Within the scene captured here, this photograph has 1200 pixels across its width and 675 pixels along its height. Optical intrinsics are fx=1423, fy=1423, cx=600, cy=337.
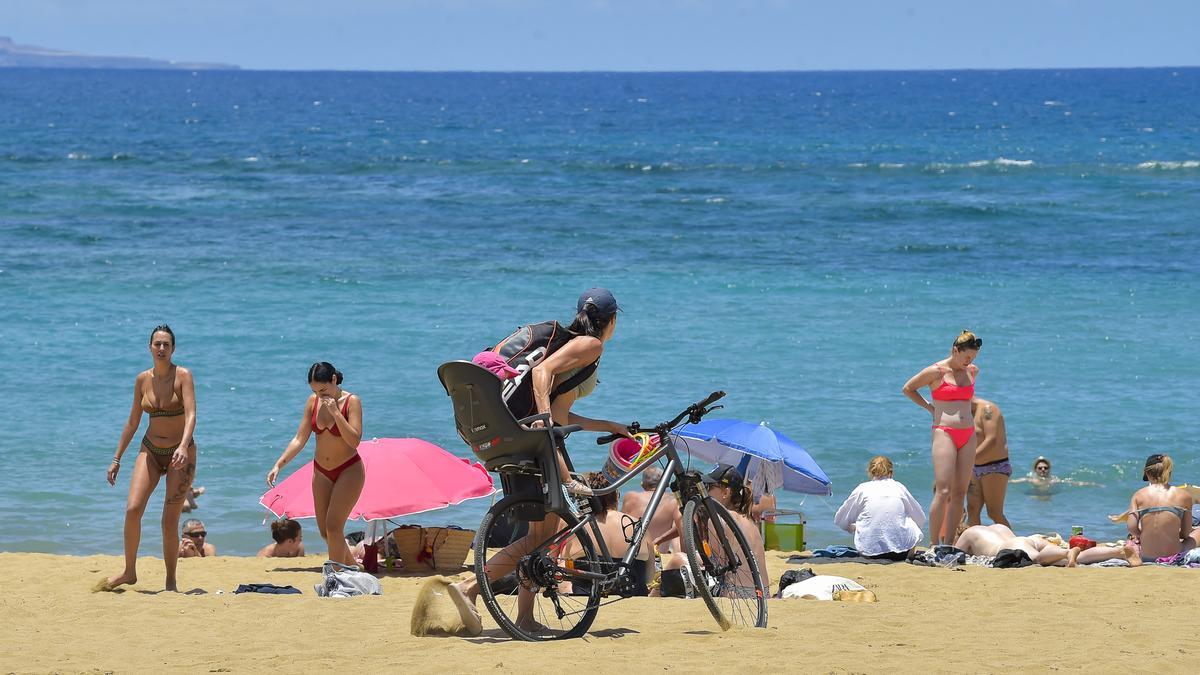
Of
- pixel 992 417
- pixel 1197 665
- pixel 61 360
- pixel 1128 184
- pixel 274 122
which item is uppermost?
pixel 274 122

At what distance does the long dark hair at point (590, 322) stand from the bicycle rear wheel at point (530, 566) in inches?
27.2

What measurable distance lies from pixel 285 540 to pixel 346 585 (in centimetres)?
212

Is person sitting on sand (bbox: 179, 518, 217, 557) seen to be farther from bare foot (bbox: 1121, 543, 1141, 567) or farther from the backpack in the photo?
bare foot (bbox: 1121, 543, 1141, 567)

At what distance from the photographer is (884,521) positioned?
9.08 meters

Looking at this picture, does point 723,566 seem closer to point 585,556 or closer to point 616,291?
point 585,556

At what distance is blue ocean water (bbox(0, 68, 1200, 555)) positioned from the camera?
13305mm

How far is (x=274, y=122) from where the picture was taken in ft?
255

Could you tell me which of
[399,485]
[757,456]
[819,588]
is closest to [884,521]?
[757,456]

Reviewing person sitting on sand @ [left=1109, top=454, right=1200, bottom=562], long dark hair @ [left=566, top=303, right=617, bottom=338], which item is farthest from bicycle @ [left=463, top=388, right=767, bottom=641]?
person sitting on sand @ [left=1109, top=454, right=1200, bottom=562]

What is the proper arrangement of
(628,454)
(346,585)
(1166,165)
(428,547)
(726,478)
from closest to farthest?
(628,454) → (726,478) → (346,585) → (428,547) → (1166,165)

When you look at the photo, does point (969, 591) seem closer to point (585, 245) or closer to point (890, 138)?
point (585, 245)

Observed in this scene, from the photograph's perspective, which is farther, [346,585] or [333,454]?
[333,454]

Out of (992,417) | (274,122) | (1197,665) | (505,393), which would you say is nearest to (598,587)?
(505,393)

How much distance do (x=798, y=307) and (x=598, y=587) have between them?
52.2ft
